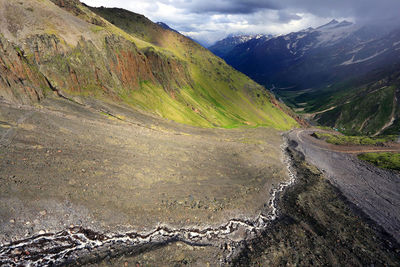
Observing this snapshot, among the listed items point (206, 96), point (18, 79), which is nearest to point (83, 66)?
point (18, 79)

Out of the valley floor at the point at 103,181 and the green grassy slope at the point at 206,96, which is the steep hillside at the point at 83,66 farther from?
the valley floor at the point at 103,181

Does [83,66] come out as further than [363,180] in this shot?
No

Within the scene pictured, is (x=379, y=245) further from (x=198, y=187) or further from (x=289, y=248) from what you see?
(x=198, y=187)

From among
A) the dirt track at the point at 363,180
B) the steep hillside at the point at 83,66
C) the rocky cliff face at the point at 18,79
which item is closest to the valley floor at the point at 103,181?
the rocky cliff face at the point at 18,79

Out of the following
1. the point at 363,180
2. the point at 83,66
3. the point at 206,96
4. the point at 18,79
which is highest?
the point at 83,66

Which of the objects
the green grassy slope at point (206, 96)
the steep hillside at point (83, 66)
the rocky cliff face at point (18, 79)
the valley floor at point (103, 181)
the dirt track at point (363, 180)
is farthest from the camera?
the green grassy slope at point (206, 96)

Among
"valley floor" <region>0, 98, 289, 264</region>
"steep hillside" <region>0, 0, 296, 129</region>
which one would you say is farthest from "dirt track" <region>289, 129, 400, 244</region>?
"steep hillside" <region>0, 0, 296, 129</region>

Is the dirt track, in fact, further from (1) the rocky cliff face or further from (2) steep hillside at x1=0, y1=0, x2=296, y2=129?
(1) the rocky cliff face

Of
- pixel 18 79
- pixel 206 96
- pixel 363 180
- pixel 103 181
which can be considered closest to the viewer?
pixel 103 181

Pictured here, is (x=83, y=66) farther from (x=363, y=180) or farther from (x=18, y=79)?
(x=363, y=180)
